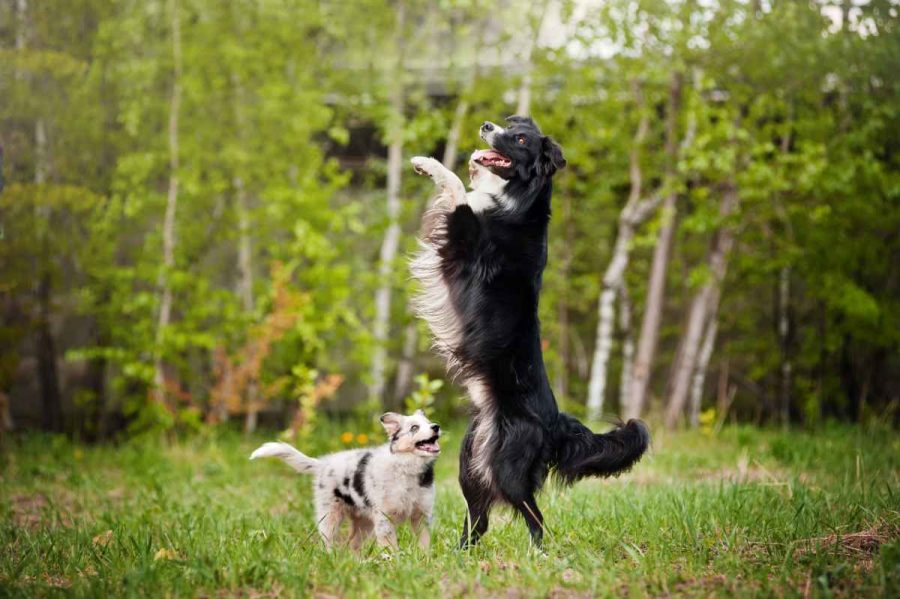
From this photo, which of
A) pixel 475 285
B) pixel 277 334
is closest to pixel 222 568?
pixel 475 285

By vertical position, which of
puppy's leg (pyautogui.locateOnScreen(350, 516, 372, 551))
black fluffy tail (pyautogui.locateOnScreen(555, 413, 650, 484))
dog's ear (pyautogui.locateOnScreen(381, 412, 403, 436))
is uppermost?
black fluffy tail (pyautogui.locateOnScreen(555, 413, 650, 484))

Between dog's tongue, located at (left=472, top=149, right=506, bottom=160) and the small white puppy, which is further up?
dog's tongue, located at (left=472, top=149, right=506, bottom=160)

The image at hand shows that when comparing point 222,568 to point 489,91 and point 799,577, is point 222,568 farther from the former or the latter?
point 489,91

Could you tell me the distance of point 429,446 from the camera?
445 cm

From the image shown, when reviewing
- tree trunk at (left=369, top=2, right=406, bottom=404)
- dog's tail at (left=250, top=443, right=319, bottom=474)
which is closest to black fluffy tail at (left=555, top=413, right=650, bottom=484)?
dog's tail at (left=250, top=443, right=319, bottom=474)

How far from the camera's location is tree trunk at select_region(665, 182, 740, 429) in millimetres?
10078

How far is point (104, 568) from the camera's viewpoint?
3652 millimetres

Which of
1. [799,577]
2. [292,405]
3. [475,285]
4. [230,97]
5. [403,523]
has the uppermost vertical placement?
[230,97]

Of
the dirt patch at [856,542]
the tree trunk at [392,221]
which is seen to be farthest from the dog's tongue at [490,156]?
the tree trunk at [392,221]

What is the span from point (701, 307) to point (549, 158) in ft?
21.0

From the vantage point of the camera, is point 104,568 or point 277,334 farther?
point 277,334

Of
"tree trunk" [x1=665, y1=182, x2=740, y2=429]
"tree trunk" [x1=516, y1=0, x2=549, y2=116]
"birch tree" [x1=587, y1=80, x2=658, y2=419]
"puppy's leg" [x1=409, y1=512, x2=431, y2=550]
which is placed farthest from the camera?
"tree trunk" [x1=665, y1=182, x2=740, y2=429]

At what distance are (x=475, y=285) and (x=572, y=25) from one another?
6467 mm

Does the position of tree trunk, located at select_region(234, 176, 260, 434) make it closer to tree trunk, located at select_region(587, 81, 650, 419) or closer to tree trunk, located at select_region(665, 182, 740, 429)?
tree trunk, located at select_region(587, 81, 650, 419)
